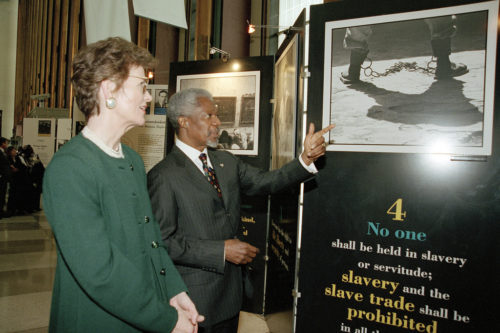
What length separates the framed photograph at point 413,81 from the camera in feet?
4.75

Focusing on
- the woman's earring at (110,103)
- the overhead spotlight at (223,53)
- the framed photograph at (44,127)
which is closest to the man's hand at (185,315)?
the woman's earring at (110,103)

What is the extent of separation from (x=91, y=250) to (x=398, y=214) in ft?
4.43

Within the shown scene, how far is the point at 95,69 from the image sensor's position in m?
1.08

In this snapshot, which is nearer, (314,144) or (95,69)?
(95,69)

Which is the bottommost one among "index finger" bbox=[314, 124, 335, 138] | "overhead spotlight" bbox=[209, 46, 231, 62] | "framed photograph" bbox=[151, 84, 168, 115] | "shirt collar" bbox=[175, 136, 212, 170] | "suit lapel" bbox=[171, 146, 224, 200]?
"suit lapel" bbox=[171, 146, 224, 200]

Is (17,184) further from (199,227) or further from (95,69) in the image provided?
(95,69)

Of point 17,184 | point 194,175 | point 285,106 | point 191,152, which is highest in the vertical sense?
point 285,106

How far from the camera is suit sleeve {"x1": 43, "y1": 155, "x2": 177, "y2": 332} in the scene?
34.4 inches

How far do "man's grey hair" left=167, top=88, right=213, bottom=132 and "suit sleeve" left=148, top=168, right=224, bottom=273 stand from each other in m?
0.50

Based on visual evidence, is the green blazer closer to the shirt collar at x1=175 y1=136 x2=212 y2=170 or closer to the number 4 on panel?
the shirt collar at x1=175 y1=136 x2=212 y2=170

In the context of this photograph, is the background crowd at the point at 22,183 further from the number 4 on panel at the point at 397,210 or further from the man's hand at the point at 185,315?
the number 4 on panel at the point at 397,210

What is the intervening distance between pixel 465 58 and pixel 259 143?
157 centimetres

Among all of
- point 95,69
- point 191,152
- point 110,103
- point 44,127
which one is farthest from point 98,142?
point 44,127

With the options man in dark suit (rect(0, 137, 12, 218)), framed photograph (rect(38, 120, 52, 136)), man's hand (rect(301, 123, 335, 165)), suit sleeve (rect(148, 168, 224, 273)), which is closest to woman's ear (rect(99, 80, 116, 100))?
suit sleeve (rect(148, 168, 224, 273))
